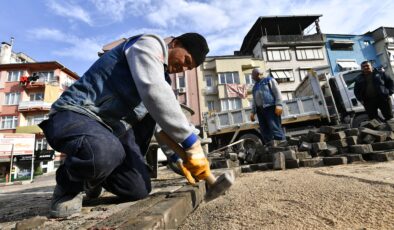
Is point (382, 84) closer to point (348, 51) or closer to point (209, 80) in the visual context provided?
point (209, 80)

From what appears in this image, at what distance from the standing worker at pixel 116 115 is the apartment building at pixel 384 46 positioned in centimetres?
3302

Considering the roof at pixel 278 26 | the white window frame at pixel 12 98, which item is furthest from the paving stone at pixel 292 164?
the white window frame at pixel 12 98

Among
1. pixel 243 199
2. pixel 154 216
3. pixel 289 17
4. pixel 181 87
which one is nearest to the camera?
pixel 154 216

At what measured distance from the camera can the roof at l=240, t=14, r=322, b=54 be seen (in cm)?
2686

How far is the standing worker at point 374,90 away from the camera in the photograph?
5812mm

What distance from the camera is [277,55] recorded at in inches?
1019

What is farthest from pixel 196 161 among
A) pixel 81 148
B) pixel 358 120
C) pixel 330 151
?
pixel 358 120

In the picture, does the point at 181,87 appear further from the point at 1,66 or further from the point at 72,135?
the point at 72,135

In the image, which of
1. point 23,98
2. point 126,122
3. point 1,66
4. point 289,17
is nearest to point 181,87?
point 289,17

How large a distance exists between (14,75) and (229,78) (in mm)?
22833

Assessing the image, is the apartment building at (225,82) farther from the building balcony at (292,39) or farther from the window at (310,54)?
the window at (310,54)

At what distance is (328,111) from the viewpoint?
329 inches

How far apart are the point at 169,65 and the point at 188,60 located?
15cm

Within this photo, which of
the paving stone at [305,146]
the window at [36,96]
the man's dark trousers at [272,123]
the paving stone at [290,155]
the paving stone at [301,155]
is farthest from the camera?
the window at [36,96]
